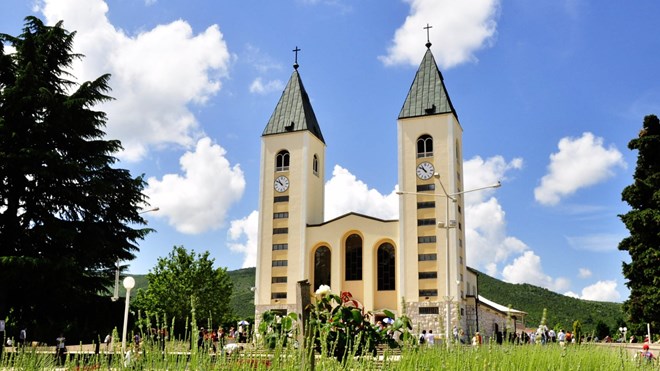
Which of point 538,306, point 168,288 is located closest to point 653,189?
point 168,288

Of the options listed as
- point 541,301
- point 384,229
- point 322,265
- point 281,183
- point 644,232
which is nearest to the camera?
point 644,232

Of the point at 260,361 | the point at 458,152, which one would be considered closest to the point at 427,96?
the point at 458,152

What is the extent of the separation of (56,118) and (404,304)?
66.4 feet

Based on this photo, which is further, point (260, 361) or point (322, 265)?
point (322, 265)

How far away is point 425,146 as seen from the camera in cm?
4547

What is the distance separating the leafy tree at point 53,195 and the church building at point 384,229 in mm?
22540

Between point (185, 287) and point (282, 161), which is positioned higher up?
point (282, 161)

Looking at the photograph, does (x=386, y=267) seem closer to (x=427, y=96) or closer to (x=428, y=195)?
(x=428, y=195)

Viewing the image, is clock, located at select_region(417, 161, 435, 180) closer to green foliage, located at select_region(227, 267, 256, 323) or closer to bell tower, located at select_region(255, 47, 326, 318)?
bell tower, located at select_region(255, 47, 326, 318)

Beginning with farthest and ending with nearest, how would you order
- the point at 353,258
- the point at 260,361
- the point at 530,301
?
1. the point at 530,301
2. the point at 353,258
3. the point at 260,361

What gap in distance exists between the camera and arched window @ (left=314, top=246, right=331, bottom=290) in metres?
46.4

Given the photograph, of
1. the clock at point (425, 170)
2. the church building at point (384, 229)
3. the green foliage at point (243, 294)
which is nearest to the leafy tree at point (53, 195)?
the church building at point (384, 229)

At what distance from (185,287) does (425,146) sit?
21738mm

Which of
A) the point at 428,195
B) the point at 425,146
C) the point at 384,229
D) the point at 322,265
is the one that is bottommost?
the point at 322,265
